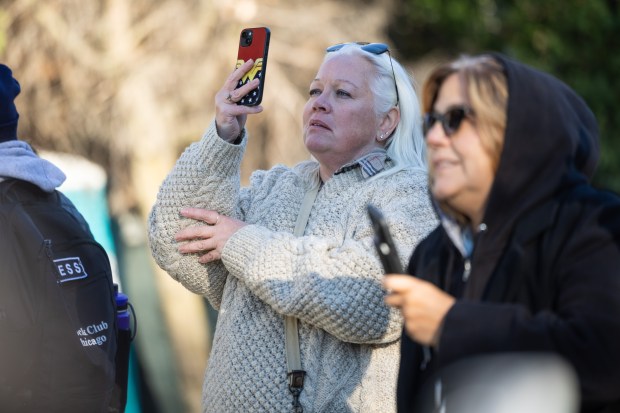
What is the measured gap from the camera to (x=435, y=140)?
2.28 meters

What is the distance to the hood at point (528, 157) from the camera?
2.15 m

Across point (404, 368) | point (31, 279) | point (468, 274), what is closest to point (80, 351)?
point (31, 279)

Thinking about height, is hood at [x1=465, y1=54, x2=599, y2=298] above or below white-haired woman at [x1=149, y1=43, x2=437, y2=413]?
above

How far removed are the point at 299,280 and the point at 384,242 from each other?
2.95 ft

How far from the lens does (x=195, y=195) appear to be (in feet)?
10.8

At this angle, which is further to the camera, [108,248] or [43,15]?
[43,15]

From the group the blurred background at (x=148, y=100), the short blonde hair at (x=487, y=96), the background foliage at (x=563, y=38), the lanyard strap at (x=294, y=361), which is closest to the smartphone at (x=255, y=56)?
the lanyard strap at (x=294, y=361)

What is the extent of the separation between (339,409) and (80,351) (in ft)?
2.67

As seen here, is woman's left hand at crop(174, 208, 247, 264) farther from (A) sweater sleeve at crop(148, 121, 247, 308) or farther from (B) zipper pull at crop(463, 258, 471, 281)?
(B) zipper pull at crop(463, 258, 471, 281)

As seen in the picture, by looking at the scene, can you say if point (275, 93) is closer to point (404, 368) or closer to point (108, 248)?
point (108, 248)

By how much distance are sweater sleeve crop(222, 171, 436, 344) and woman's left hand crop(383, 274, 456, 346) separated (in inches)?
32.7

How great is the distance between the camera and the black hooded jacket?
2.06 metres

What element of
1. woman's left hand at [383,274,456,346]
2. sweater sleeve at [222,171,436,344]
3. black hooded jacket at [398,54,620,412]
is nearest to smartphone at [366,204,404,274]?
woman's left hand at [383,274,456,346]

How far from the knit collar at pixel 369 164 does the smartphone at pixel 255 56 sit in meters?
0.38
